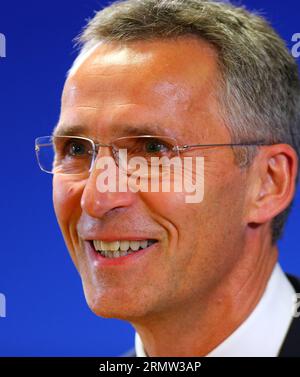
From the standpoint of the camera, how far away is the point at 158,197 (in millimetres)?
Result: 1474

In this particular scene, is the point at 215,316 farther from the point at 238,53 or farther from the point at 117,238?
the point at 238,53

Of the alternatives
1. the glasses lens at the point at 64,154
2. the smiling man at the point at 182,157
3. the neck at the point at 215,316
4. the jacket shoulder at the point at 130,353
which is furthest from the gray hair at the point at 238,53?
the jacket shoulder at the point at 130,353

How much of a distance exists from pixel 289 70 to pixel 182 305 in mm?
628

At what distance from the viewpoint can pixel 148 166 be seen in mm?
1499

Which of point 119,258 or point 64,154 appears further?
point 64,154

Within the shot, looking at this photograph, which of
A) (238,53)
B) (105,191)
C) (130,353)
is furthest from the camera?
(130,353)

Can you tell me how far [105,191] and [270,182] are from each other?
15.5 inches

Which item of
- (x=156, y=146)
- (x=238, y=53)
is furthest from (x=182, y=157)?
(x=238, y=53)

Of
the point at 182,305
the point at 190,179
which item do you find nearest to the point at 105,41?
the point at 190,179

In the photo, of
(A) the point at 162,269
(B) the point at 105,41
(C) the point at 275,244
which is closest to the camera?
(A) the point at 162,269

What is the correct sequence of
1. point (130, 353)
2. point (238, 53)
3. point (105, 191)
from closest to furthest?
1. point (105, 191)
2. point (238, 53)
3. point (130, 353)

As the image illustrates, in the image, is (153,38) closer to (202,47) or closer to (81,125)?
(202,47)

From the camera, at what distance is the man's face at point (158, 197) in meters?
1.47

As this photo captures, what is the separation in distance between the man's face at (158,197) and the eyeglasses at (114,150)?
17mm
